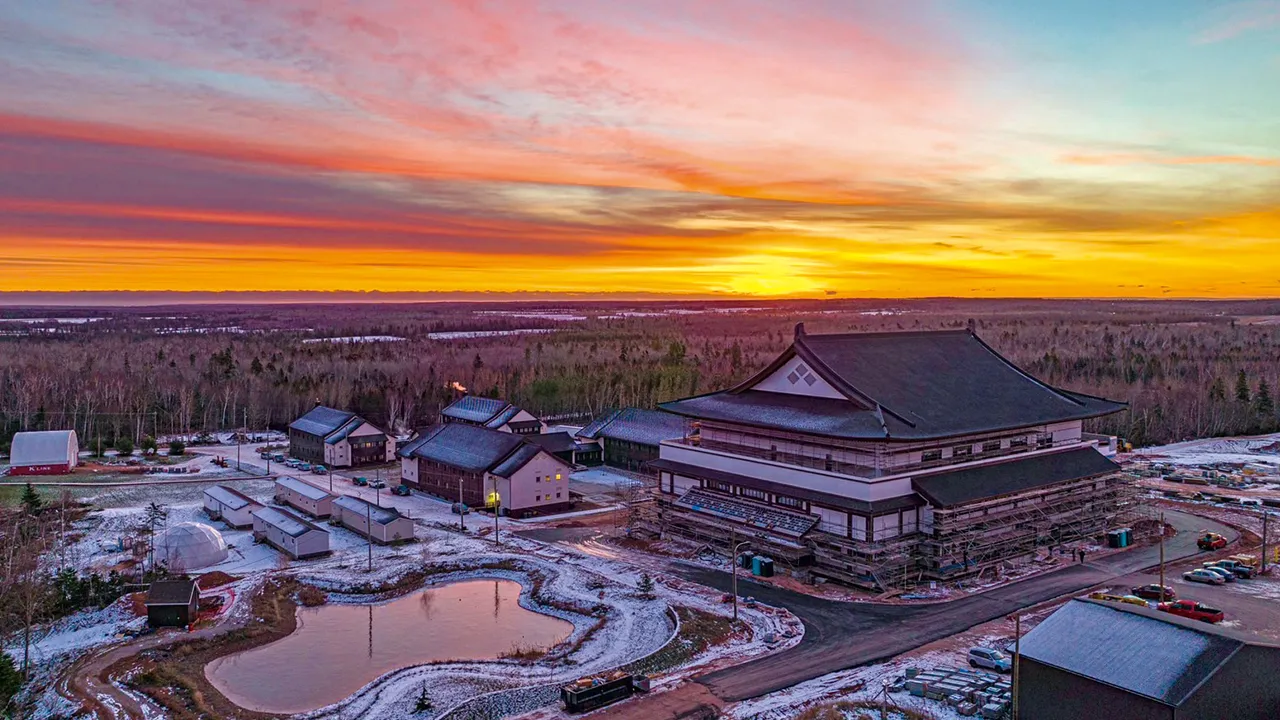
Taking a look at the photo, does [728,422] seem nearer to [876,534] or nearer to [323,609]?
[876,534]

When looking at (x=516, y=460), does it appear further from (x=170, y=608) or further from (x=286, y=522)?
(x=170, y=608)

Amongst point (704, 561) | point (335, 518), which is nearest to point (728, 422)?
point (704, 561)

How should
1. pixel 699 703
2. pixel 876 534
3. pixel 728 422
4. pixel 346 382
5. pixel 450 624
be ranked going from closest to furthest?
pixel 699 703 → pixel 450 624 → pixel 876 534 → pixel 728 422 → pixel 346 382

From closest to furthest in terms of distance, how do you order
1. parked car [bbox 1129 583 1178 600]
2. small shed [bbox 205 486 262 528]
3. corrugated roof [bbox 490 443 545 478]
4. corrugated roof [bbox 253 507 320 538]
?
parked car [bbox 1129 583 1178 600]
corrugated roof [bbox 253 507 320 538]
small shed [bbox 205 486 262 528]
corrugated roof [bbox 490 443 545 478]

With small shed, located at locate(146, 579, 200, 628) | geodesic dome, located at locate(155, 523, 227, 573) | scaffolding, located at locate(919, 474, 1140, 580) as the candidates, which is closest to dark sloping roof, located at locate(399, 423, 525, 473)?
geodesic dome, located at locate(155, 523, 227, 573)

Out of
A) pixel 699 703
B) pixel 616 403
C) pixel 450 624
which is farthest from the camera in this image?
pixel 616 403

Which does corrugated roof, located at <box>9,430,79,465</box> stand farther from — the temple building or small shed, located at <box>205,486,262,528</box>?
the temple building

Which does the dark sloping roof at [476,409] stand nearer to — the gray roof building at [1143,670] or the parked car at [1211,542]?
the parked car at [1211,542]

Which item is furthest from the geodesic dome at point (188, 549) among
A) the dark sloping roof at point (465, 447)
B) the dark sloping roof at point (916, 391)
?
the dark sloping roof at point (916, 391)
